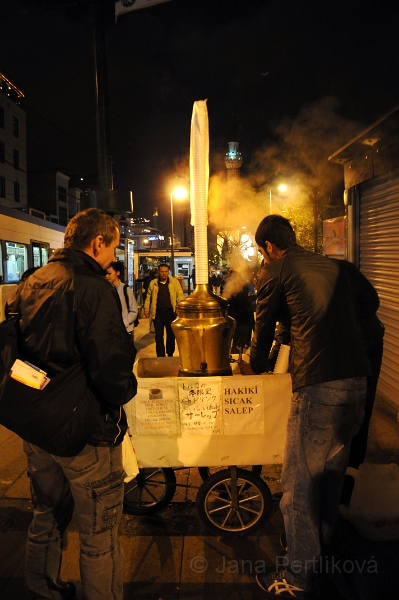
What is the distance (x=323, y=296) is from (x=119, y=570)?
67.2 inches

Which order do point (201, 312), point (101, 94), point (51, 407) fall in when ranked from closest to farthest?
point (51, 407)
point (201, 312)
point (101, 94)

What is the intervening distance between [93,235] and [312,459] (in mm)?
1655

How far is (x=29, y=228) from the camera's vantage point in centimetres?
2417

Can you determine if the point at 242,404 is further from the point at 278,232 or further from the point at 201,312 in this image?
the point at 278,232

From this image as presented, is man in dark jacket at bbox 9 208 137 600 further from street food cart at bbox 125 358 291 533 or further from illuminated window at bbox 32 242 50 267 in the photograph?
illuminated window at bbox 32 242 50 267

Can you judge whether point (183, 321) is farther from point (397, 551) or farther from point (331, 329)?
point (397, 551)

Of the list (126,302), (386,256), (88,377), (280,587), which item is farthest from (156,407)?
(386,256)

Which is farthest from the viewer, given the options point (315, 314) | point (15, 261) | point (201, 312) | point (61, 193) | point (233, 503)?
point (61, 193)

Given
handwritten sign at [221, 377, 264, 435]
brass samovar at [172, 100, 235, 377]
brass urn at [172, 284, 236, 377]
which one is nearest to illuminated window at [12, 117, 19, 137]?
brass samovar at [172, 100, 235, 377]

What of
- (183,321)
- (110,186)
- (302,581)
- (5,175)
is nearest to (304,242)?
(110,186)

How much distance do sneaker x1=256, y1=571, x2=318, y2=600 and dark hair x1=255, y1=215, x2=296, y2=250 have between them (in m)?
1.89

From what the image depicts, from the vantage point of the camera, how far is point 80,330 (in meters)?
1.88

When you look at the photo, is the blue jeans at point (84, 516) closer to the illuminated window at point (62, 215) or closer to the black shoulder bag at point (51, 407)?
the black shoulder bag at point (51, 407)

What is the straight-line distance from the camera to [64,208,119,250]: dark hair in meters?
2.15
